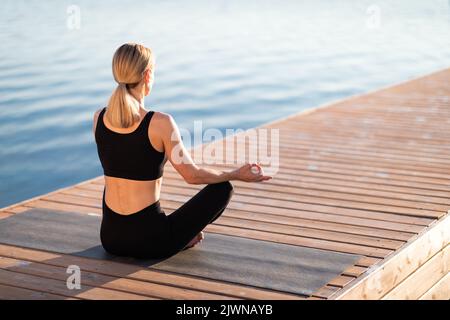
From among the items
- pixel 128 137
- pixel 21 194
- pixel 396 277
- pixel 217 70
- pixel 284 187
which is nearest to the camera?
pixel 128 137

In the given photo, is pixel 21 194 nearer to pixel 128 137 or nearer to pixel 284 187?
pixel 284 187

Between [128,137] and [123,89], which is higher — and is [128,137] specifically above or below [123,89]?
below

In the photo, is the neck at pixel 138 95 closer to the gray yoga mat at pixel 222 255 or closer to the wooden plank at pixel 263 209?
the gray yoga mat at pixel 222 255

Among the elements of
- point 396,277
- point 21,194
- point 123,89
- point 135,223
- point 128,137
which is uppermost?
point 123,89

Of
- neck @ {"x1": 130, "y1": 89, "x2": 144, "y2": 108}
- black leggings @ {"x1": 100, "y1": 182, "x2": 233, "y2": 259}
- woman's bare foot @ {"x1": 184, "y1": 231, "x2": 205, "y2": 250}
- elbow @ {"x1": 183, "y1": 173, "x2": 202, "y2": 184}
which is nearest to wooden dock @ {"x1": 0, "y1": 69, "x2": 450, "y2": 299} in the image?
black leggings @ {"x1": 100, "y1": 182, "x2": 233, "y2": 259}

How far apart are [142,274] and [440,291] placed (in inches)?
65.3

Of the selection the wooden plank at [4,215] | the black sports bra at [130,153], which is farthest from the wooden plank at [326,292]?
the wooden plank at [4,215]

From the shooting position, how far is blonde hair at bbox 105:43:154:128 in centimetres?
327

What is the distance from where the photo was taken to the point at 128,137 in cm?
335

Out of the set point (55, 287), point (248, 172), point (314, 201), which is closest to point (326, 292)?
point (248, 172)

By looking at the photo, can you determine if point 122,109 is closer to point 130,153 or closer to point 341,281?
point 130,153

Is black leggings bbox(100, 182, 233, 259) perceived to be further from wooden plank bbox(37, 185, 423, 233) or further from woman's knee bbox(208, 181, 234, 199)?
wooden plank bbox(37, 185, 423, 233)

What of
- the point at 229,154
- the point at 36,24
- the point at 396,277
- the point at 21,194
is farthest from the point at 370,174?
the point at 36,24
